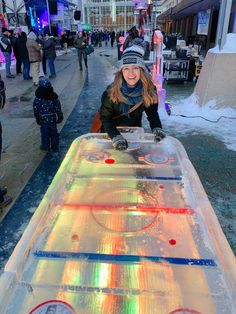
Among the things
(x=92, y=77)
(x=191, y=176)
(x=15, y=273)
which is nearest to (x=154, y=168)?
(x=191, y=176)

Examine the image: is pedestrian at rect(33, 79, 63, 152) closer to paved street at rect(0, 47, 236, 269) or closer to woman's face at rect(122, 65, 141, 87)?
paved street at rect(0, 47, 236, 269)

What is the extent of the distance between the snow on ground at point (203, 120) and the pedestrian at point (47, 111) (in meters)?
2.25

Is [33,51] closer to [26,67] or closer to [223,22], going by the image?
[26,67]

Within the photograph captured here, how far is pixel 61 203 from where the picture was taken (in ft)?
6.58

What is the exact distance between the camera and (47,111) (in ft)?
15.0

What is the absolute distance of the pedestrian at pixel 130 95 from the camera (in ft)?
9.21

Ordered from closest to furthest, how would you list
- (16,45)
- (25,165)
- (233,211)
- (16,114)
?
(233,211) < (25,165) < (16,114) < (16,45)

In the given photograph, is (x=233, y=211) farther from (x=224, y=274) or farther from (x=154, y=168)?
(x=224, y=274)

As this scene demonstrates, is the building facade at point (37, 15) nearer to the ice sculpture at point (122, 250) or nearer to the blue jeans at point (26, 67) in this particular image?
the blue jeans at point (26, 67)

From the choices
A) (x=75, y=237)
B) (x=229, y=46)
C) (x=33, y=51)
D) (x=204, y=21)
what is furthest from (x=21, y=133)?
(x=204, y=21)

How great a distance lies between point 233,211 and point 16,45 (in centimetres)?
1107

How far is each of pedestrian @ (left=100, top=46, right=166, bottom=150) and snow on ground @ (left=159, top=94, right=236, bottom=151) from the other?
2.62m

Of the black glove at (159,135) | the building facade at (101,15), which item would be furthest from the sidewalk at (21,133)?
the building facade at (101,15)

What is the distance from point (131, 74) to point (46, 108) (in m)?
2.12
